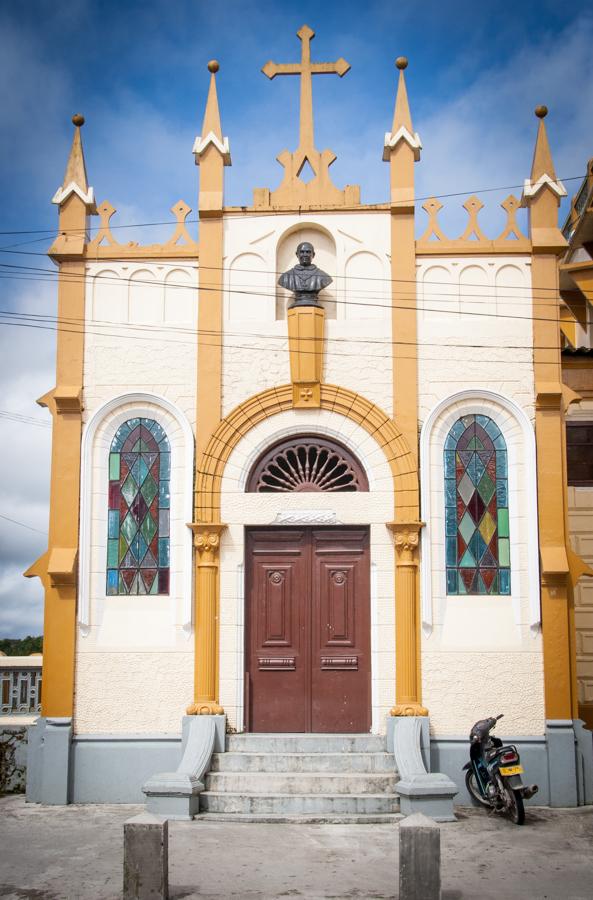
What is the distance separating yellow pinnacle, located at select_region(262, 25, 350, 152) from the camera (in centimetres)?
1541

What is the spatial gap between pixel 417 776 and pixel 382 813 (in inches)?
22.7

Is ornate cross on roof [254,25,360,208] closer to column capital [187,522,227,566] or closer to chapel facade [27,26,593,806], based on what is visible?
chapel facade [27,26,593,806]

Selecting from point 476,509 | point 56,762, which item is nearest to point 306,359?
point 476,509

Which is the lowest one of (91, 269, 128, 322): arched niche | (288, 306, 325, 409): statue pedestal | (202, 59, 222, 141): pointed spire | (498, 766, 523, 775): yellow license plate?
(498, 766, 523, 775): yellow license plate

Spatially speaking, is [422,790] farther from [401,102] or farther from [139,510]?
[401,102]

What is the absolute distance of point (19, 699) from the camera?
17.5 metres

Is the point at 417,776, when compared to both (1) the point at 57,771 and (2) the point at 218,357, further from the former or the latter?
(2) the point at 218,357

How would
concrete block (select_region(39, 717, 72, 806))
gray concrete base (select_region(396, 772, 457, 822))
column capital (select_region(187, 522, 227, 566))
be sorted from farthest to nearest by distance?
column capital (select_region(187, 522, 227, 566)) < concrete block (select_region(39, 717, 72, 806)) < gray concrete base (select_region(396, 772, 457, 822))

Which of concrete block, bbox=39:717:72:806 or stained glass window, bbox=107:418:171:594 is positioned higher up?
stained glass window, bbox=107:418:171:594

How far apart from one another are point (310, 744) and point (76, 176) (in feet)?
27.3

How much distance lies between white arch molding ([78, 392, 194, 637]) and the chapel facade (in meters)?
0.03

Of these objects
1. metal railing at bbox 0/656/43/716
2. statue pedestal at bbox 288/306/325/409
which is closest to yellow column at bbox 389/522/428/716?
statue pedestal at bbox 288/306/325/409

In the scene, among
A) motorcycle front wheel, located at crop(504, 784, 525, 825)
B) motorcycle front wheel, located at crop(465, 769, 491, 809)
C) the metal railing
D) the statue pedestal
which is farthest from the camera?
the metal railing

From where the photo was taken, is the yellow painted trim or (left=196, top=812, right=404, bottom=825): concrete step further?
the yellow painted trim
